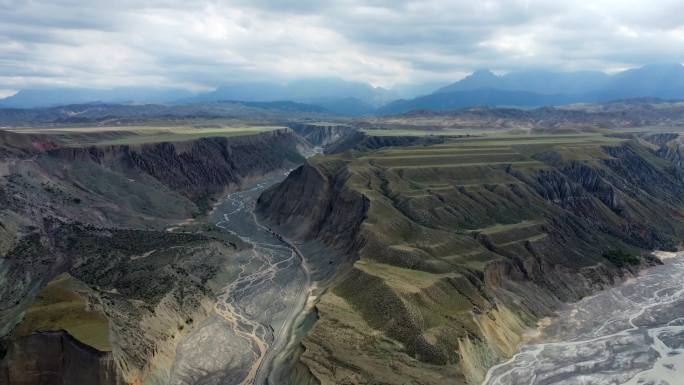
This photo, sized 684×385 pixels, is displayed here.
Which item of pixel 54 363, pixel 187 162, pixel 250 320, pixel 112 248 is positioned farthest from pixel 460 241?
pixel 187 162

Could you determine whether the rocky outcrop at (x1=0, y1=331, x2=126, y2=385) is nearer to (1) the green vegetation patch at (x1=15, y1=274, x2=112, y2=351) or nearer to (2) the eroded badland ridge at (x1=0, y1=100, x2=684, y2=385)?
(2) the eroded badland ridge at (x1=0, y1=100, x2=684, y2=385)

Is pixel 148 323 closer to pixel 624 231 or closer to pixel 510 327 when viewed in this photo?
pixel 510 327

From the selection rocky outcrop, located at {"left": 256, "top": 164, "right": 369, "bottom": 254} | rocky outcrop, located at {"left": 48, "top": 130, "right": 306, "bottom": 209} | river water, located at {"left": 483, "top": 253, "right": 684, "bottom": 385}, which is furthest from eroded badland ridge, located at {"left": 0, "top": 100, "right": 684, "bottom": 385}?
river water, located at {"left": 483, "top": 253, "right": 684, "bottom": 385}

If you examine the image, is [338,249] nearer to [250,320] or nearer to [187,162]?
[250,320]

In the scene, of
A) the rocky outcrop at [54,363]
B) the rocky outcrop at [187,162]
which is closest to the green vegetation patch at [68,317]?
the rocky outcrop at [54,363]

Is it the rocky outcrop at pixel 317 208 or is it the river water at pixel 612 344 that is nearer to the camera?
the river water at pixel 612 344

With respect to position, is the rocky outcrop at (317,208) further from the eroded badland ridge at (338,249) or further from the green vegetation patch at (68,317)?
the green vegetation patch at (68,317)

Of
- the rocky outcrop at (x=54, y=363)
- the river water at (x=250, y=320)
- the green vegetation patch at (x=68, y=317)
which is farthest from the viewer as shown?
the river water at (x=250, y=320)
